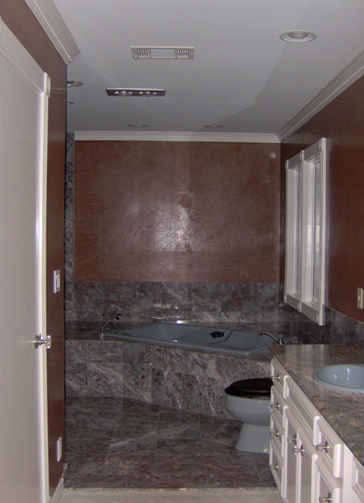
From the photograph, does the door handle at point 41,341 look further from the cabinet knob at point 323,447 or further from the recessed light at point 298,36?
the recessed light at point 298,36

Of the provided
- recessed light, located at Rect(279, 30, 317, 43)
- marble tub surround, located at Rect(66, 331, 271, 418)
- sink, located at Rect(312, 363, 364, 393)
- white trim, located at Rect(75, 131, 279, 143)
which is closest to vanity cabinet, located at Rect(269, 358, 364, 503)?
sink, located at Rect(312, 363, 364, 393)

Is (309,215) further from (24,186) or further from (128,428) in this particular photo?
(24,186)

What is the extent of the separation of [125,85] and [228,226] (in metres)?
2.23

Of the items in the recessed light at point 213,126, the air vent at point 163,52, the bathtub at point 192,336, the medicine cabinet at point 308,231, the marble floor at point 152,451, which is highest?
the recessed light at point 213,126

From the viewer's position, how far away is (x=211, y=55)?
2.93m

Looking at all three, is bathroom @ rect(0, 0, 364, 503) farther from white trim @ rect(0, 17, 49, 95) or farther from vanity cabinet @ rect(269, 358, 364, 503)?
vanity cabinet @ rect(269, 358, 364, 503)

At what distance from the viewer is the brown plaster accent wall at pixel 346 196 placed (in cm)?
306

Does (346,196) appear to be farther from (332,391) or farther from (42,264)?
(42,264)

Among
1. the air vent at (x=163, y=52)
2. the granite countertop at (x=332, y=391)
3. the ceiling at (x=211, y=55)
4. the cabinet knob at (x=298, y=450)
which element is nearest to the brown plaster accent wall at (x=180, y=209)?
the ceiling at (x=211, y=55)

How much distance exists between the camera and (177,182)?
5379mm

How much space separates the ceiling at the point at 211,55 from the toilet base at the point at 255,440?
235 cm

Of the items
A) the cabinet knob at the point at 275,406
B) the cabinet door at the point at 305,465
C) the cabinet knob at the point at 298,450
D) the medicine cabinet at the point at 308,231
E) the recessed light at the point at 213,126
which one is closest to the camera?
the cabinet door at the point at 305,465

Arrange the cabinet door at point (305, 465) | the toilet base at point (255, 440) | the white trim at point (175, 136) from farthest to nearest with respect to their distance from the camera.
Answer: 1. the white trim at point (175, 136)
2. the toilet base at point (255, 440)
3. the cabinet door at point (305, 465)

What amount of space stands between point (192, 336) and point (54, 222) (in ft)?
9.48
